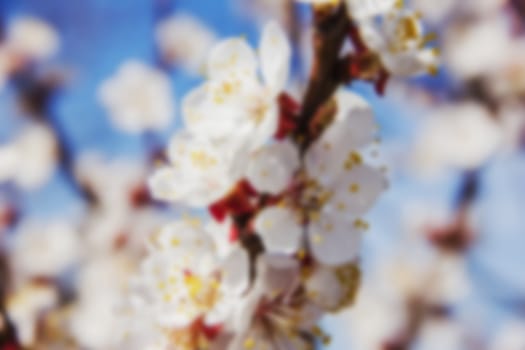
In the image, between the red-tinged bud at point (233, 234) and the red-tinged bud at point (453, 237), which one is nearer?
the red-tinged bud at point (233, 234)

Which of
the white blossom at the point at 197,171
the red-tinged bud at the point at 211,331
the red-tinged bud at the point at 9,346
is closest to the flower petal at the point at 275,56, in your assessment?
the white blossom at the point at 197,171

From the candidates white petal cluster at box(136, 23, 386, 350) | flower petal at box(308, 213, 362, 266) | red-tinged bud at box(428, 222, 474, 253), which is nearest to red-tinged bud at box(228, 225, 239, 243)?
white petal cluster at box(136, 23, 386, 350)

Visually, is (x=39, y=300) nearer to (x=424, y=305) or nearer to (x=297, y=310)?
(x=297, y=310)

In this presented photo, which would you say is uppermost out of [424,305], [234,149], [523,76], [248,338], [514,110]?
[523,76]

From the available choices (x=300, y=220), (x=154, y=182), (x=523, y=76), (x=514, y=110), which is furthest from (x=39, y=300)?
(x=523, y=76)

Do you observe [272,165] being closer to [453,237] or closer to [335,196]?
[335,196]

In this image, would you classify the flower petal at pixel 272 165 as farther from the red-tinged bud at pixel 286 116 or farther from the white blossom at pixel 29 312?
the white blossom at pixel 29 312

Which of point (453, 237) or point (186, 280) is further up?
point (453, 237)

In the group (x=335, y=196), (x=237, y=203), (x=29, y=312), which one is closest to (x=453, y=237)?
(x=29, y=312)
